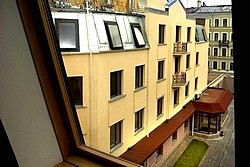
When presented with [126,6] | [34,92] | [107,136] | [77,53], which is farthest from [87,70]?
[34,92]

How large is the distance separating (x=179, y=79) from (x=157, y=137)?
1339mm

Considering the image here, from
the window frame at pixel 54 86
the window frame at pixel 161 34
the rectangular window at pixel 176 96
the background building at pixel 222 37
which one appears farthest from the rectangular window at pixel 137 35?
the window frame at pixel 54 86

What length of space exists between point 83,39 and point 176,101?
8.33 feet

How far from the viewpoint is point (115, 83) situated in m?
2.76

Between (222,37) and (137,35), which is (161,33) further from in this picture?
(222,37)

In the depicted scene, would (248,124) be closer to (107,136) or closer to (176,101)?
(107,136)

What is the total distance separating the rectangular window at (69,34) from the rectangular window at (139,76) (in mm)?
1041

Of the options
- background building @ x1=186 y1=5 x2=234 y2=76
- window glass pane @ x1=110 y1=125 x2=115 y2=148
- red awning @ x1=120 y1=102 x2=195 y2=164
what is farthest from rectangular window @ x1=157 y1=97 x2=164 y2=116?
background building @ x1=186 y1=5 x2=234 y2=76

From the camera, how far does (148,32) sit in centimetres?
315

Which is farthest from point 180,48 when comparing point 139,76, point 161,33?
point 139,76

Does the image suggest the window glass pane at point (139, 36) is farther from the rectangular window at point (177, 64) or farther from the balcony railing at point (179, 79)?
the balcony railing at point (179, 79)

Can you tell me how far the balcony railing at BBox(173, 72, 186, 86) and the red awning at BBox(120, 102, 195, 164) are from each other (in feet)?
1.58

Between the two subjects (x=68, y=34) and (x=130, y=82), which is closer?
(x=68, y=34)

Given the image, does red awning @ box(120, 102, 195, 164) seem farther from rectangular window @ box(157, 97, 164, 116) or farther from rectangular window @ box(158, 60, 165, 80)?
rectangular window @ box(158, 60, 165, 80)
